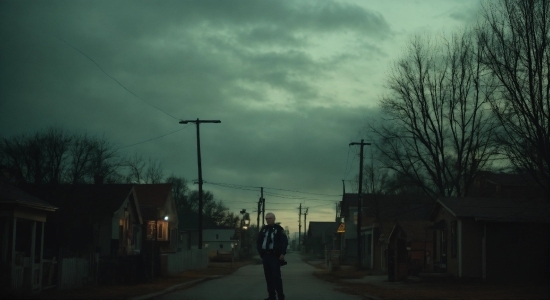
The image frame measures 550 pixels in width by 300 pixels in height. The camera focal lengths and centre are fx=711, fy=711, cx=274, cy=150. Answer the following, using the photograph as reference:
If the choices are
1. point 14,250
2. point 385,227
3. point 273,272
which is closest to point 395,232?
point 14,250

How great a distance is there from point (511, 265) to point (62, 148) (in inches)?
976

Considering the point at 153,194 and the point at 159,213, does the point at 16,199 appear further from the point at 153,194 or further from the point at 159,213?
the point at 153,194

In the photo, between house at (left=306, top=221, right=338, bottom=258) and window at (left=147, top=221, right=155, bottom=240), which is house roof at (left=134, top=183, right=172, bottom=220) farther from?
house at (left=306, top=221, right=338, bottom=258)

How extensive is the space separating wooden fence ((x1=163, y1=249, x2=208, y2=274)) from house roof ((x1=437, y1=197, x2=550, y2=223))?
14.1 m

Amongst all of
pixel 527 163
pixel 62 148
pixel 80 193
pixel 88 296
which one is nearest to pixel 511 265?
pixel 527 163

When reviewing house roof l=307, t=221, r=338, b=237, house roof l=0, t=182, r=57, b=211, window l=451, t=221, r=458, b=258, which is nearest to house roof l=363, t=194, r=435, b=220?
window l=451, t=221, r=458, b=258

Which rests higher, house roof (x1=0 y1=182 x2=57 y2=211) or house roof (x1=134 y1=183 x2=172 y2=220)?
house roof (x1=134 y1=183 x2=172 y2=220)

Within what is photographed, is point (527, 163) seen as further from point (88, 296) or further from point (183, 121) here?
point (183, 121)

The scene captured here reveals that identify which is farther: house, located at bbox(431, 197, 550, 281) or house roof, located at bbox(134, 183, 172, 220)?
house roof, located at bbox(134, 183, 172, 220)

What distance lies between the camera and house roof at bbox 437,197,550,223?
2995 cm

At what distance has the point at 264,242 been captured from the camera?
48.1 feet

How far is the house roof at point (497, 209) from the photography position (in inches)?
1179

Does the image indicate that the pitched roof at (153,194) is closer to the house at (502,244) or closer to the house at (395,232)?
the house at (395,232)

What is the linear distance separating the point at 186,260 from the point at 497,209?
65.0 ft
